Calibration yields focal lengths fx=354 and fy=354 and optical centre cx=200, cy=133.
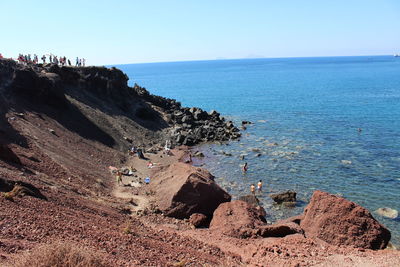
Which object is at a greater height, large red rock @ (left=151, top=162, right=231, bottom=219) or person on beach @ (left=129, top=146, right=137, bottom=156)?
large red rock @ (left=151, top=162, right=231, bottom=219)

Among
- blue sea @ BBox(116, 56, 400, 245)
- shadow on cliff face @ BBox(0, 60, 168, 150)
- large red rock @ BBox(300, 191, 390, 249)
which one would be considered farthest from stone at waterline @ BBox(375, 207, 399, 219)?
shadow on cliff face @ BBox(0, 60, 168, 150)

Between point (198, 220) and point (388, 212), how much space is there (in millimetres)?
15061

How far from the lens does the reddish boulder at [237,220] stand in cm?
2088

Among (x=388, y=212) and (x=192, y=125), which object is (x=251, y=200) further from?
(x=192, y=125)

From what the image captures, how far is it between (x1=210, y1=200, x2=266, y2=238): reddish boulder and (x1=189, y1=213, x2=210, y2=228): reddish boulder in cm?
74

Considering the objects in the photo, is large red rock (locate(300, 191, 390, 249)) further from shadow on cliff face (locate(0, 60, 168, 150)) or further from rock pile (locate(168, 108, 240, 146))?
rock pile (locate(168, 108, 240, 146))

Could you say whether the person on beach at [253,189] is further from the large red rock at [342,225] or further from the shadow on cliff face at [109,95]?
the shadow on cliff face at [109,95]

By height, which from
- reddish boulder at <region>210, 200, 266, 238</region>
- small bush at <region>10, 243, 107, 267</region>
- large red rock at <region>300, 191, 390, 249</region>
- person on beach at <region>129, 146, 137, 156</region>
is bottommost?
person on beach at <region>129, 146, 137, 156</region>

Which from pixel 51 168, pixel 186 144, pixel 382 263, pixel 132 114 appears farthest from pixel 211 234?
pixel 132 114

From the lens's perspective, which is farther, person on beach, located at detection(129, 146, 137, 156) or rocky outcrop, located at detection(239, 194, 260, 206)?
person on beach, located at detection(129, 146, 137, 156)

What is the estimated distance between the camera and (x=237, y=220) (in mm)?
22109

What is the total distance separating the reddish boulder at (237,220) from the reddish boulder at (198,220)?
735 mm

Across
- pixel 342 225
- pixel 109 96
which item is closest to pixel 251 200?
pixel 342 225

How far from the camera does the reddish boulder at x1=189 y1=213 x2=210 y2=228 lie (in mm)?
23453
